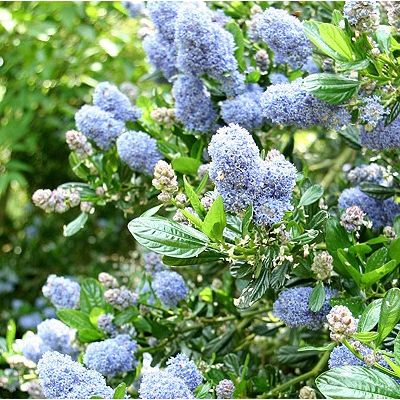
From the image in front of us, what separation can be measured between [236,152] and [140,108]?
651mm

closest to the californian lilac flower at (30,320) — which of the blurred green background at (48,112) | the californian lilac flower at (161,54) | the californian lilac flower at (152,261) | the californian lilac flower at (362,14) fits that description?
the blurred green background at (48,112)

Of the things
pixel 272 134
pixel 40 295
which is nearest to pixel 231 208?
pixel 272 134

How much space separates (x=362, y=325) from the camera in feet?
3.58

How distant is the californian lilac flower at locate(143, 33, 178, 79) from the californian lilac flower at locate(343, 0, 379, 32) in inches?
17.8

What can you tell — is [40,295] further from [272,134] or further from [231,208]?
[231,208]

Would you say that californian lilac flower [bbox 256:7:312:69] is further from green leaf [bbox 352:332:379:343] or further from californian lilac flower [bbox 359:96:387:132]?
green leaf [bbox 352:332:379:343]

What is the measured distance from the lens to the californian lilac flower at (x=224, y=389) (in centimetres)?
125

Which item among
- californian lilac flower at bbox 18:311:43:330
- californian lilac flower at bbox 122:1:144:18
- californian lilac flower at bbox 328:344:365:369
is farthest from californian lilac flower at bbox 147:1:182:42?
californian lilac flower at bbox 18:311:43:330

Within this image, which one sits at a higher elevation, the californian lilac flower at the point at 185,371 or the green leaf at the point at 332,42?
the green leaf at the point at 332,42

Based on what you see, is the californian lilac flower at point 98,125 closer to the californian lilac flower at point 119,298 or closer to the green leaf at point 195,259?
the californian lilac flower at point 119,298

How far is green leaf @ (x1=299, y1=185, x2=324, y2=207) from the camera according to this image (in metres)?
1.22

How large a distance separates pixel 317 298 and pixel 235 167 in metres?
0.32

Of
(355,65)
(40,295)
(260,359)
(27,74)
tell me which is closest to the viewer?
(355,65)

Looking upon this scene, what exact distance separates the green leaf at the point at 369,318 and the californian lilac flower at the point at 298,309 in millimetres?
154
